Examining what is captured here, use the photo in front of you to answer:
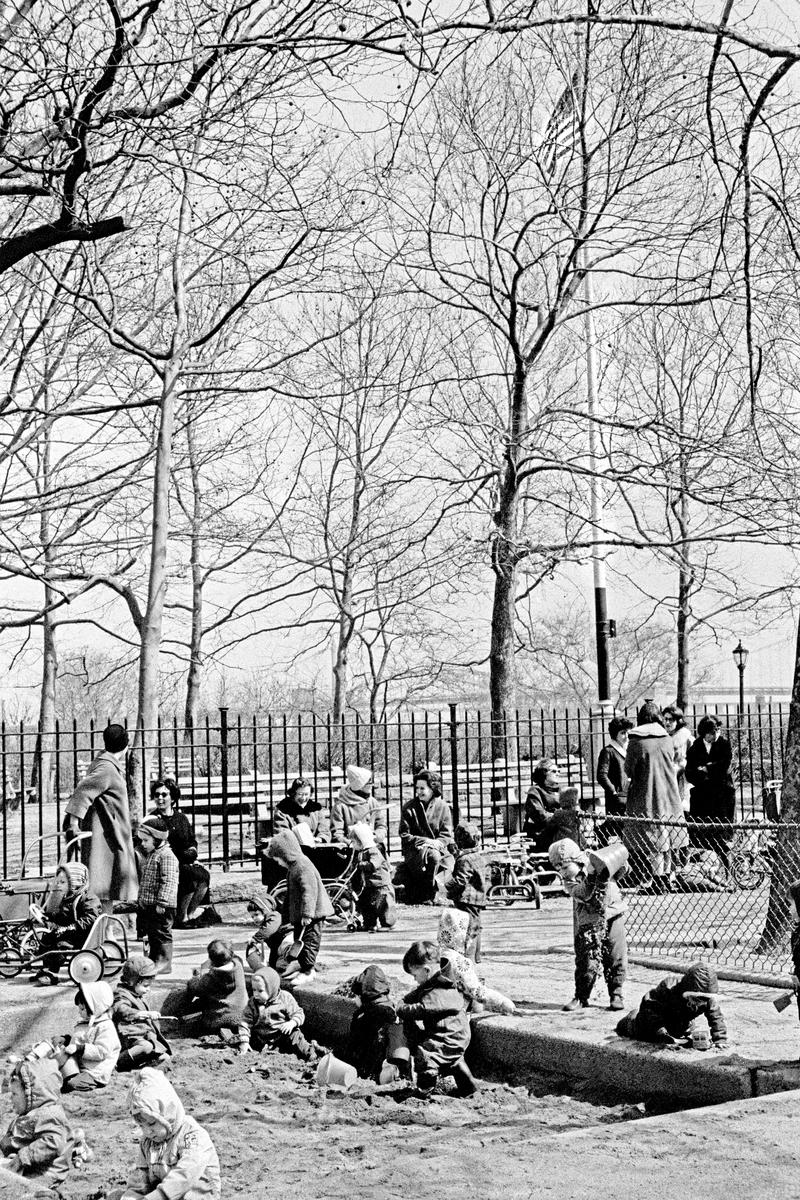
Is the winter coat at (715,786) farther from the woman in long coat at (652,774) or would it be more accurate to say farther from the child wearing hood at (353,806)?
the child wearing hood at (353,806)

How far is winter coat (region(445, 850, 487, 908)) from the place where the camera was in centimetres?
932

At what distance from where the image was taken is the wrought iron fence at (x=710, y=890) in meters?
A: 8.94

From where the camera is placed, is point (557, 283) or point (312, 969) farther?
point (557, 283)

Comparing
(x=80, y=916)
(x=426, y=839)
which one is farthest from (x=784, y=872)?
(x=80, y=916)

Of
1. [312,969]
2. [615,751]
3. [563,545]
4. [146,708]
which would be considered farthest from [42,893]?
[563,545]

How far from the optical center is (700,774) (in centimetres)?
1359

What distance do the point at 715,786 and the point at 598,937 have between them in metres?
6.20

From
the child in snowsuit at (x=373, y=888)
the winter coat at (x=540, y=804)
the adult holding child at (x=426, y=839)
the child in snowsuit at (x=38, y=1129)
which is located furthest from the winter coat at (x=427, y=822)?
the child in snowsuit at (x=38, y=1129)

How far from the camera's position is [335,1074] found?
24.5 ft

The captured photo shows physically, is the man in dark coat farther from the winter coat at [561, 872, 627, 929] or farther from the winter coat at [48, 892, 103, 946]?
the winter coat at [561, 872, 627, 929]

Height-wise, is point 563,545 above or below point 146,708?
above

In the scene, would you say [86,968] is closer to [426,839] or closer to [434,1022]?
[434,1022]

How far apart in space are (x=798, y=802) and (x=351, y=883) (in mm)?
4343

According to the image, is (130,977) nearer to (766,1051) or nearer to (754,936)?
(766,1051)
